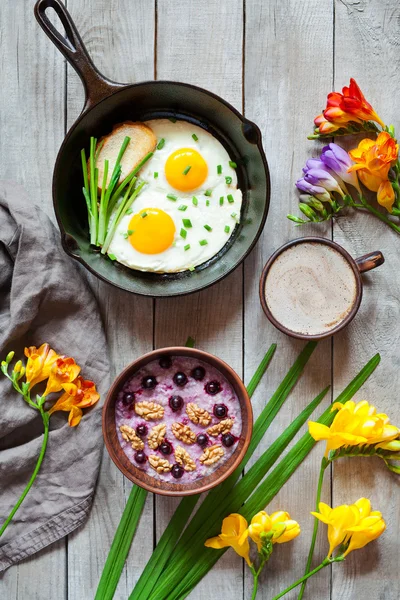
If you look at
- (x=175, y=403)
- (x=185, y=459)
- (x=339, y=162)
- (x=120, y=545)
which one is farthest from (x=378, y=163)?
(x=120, y=545)

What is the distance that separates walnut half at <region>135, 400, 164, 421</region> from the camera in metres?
1.81

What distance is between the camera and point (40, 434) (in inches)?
76.2

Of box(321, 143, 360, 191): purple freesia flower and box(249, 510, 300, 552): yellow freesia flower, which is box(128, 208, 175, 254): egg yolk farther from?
box(249, 510, 300, 552): yellow freesia flower

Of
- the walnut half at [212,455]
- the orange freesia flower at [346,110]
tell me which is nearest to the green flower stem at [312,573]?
the walnut half at [212,455]

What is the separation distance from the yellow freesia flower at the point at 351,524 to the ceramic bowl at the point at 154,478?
282 millimetres

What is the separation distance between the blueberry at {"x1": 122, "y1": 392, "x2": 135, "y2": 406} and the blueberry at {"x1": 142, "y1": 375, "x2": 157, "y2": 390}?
44mm

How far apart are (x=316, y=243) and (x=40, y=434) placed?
96 cm

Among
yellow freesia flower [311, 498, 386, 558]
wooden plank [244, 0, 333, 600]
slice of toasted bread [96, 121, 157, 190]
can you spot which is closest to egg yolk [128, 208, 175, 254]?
slice of toasted bread [96, 121, 157, 190]

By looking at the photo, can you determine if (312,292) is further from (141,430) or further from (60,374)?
(60,374)

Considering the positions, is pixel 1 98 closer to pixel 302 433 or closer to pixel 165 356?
pixel 165 356

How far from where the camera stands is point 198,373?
1.82m

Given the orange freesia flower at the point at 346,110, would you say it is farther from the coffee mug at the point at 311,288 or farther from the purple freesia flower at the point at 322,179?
the coffee mug at the point at 311,288

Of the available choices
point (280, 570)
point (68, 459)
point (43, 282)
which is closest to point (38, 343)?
point (43, 282)

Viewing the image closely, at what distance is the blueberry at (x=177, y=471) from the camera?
71.0 inches
